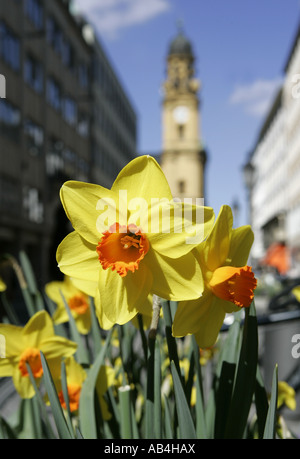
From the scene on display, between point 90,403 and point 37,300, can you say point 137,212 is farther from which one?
point 37,300

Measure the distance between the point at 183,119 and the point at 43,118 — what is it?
3550 centimetres

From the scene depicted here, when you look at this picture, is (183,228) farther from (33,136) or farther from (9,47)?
(33,136)

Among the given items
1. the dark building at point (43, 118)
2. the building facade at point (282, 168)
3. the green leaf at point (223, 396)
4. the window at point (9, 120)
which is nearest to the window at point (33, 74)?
the dark building at point (43, 118)

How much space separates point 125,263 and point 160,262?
54 millimetres

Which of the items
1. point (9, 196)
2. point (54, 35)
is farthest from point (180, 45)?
point (9, 196)

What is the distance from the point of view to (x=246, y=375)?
32.3 inches

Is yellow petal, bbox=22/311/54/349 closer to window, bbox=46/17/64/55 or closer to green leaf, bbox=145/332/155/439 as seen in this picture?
green leaf, bbox=145/332/155/439

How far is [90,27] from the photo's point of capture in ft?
108

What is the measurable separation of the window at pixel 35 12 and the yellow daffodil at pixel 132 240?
24095 mm

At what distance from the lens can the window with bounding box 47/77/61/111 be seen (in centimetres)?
2535

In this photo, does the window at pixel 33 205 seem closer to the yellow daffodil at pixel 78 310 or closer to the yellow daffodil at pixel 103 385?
the yellow daffodil at pixel 78 310

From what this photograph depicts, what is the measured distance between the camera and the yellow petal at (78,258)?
0.74 metres

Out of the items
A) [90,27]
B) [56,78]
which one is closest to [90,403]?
[56,78]

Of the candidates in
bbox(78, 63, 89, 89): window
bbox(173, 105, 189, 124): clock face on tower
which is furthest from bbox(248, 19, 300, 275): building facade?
bbox(78, 63, 89, 89): window
